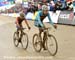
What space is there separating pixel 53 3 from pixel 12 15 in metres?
7.57

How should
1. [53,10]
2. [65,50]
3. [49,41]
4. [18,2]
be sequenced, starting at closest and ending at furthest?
[49,41] < [65,50] < [53,10] < [18,2]

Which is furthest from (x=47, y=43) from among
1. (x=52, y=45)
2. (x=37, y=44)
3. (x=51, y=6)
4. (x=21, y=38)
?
(x=51, y=6)

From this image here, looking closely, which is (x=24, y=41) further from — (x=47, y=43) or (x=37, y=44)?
(x=47, y=43)

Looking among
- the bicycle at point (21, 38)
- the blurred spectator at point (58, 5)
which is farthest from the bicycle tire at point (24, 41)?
the blurred spectator at point (58, 5)

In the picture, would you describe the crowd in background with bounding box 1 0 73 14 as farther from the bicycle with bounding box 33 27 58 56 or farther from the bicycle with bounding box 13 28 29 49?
the bicycle with bounding box 33 27 58 56

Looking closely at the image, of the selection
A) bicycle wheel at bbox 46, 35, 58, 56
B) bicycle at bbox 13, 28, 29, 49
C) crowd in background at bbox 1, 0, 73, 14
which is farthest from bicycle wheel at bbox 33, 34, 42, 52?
crowd in background at bbox 1, 0, 73, 14

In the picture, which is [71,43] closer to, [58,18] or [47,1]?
[58,18]

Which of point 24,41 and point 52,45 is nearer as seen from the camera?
point 52,45

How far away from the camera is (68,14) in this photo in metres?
21.9

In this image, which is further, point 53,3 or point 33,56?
point 53,3

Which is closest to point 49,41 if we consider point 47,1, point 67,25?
point 67,25

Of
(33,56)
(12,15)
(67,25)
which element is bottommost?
(12,15)

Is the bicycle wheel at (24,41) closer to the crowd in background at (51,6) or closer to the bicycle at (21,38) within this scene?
the bicycle at (21,38)

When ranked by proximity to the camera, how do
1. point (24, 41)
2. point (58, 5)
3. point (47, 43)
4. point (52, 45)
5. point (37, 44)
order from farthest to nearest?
point (58, 5)
point (24, 41)
point (37, 44)
point (47, 43)
point (52, 45)
